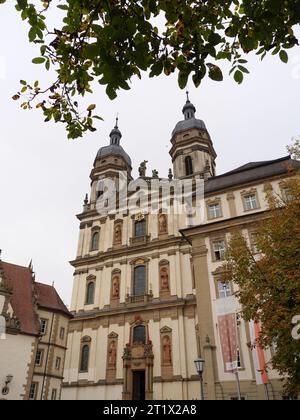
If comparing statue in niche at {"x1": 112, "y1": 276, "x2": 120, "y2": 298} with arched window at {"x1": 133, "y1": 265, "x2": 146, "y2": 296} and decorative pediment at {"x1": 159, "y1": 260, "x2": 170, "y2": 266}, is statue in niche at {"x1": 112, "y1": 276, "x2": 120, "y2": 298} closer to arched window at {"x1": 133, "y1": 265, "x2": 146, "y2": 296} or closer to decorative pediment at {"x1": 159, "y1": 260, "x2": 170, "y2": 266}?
arched window at {"x1": 133, "y1": 265, "x2": 146, "y2": 296}

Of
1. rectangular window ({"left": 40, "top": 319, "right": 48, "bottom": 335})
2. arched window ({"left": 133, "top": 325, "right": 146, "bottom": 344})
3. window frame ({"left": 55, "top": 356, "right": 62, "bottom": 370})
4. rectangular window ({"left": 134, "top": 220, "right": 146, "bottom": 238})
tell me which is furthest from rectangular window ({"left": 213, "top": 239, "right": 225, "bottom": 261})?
window frame ({"left": 55, "top": 356, "right": 62, "bottom": 370})

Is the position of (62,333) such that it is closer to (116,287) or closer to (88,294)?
(88,294)

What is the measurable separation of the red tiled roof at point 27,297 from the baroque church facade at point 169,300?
3.38 m

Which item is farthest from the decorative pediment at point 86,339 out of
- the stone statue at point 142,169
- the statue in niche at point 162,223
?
the stone statue at point 142,169

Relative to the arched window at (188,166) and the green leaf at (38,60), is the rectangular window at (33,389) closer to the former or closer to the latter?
the arched window at (188,166)

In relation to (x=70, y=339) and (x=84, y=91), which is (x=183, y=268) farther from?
(x=84, y=91)

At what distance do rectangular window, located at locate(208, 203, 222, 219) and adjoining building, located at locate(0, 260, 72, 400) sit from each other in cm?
1606

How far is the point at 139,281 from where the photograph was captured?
3500 cm

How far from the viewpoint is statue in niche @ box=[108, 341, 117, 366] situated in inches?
A: 1228

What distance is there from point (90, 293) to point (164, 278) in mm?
8713

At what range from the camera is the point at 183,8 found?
5.00 meters

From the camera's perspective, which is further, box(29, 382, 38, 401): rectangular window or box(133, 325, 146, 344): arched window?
box(133, 325, 146, 344): arched window

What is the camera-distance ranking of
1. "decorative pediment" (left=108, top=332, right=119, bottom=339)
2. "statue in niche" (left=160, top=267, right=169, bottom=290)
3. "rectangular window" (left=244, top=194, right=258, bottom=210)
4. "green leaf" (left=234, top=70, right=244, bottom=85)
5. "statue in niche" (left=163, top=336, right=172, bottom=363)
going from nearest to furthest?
1. "green leaf" (left=234, top=70, right=244, bottom=85)
2. "rectangular window" (left=244, top=194, right=258, bottom=210)
3. "statue in niche" (left=163, top=336, right=172, bottom=363)
4. "decorative pediment" (left=108, top=332, right=119, bottom=339)
5. "statue in niche" (left=160, top=267, right=169, bottom=290)
